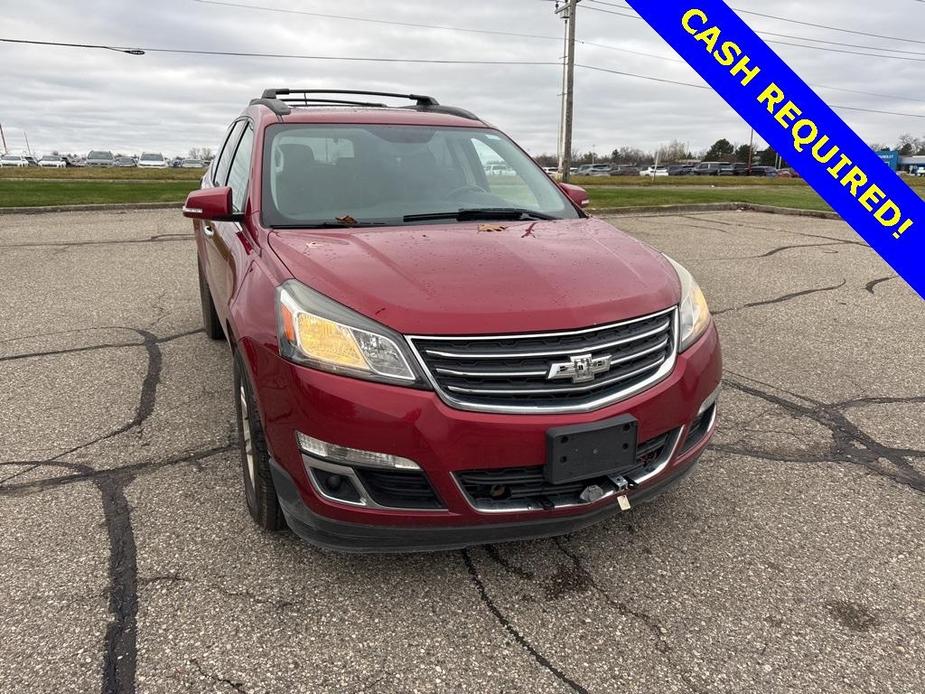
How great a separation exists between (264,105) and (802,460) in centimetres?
366

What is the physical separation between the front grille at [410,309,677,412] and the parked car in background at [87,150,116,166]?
62.8 metres

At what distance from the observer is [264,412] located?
7.59 ft

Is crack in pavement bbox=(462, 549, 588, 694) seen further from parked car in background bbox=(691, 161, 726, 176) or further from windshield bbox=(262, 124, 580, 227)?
parked car in background bbox=(691, 161, 726, 176)

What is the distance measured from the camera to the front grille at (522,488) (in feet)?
7.05

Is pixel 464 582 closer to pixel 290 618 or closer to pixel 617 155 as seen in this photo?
pixel 290 618

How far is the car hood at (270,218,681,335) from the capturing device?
217cm

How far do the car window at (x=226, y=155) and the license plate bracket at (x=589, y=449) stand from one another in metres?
3.18

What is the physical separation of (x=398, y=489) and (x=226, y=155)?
3526 mm

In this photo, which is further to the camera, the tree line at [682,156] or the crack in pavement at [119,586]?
the tree line at [682,156]

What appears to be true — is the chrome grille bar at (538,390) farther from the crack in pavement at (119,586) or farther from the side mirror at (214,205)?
the side mirror at (214,205)

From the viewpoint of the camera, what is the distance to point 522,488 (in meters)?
2.20

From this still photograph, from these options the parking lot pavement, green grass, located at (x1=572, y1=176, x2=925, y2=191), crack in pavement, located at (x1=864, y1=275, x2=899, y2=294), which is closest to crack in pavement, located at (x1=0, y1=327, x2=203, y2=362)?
the parking lot pavement

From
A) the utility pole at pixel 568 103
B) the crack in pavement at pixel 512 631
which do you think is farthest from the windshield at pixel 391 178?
the utility pole at pixel 568 103

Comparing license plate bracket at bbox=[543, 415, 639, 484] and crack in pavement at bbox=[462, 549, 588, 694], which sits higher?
license plate bracket at bbox=[543, 415, 639, 484]
